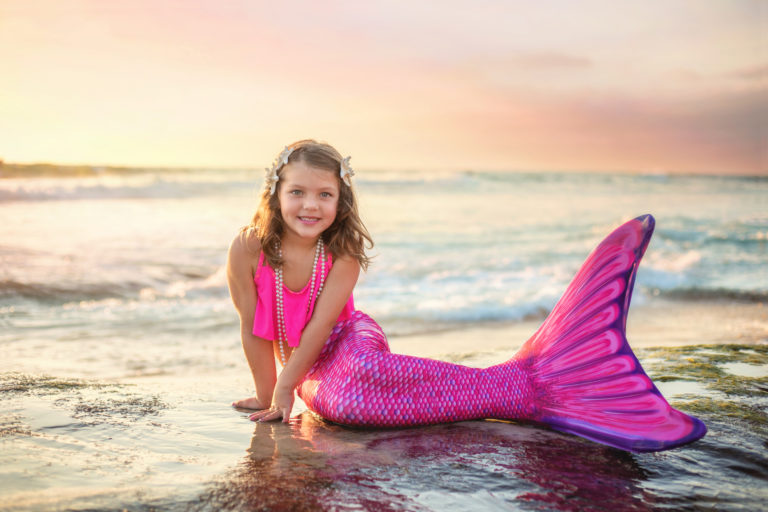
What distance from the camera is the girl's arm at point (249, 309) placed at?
2850 mm

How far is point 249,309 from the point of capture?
2.90 m

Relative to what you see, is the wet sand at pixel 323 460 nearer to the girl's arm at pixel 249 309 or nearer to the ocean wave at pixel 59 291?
the girl's arm at pixel 249 309

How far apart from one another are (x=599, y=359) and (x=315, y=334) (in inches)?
48.3

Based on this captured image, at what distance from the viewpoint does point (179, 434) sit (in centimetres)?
236

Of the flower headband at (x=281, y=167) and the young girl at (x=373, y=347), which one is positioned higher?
the flower headband at (x=281, y=167)

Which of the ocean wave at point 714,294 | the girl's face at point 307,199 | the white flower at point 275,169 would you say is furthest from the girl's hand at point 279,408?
Answer: the ocean wave at point 714,294

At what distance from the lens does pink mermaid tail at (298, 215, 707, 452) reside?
2.37m

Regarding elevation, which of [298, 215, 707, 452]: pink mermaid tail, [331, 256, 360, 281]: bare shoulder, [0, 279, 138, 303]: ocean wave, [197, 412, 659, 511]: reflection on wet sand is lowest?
[0, 279, 138, 303]: ocean wave

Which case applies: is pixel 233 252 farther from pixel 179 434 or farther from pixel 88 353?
pixel 88 353

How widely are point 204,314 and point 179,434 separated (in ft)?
11.8

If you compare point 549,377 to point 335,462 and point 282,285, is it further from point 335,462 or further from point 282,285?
point 282,285

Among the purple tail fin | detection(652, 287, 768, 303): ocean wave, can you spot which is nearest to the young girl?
the purple tail fin

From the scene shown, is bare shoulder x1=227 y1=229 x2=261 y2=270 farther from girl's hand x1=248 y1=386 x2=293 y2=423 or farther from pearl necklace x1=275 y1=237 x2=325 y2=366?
girl's hand x1=248 y1=386 x2=293 y2=423

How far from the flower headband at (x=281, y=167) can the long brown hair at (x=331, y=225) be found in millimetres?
13
